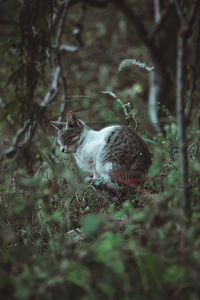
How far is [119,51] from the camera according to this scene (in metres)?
6.70

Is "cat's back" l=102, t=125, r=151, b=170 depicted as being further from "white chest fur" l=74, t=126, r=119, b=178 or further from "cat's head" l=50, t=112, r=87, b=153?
"cat's head" l=50, t=112, r=87, b=153

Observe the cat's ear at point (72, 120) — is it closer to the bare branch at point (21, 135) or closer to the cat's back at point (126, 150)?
the bare branch at point (21, 135)

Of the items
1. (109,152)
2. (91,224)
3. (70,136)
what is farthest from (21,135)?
(91,224)

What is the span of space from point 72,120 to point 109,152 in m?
0.49

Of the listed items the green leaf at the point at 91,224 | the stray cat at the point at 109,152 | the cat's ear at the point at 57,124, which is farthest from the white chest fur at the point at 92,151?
the green leaf at the point at 91,224

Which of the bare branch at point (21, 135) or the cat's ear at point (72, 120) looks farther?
the cat's ear at point (72, 120)

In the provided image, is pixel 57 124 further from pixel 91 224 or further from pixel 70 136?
pixel 91 224

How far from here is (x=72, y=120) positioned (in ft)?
7.70

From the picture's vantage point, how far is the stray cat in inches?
72.5

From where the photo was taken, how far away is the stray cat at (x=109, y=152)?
1.84 metres

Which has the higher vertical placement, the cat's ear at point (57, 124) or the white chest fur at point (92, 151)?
the cat's ear at point (57, 124)

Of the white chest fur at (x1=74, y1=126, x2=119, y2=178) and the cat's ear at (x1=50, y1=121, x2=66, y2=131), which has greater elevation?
the cat's ear at (x1=50, y1=121, x2=66, y2=131)

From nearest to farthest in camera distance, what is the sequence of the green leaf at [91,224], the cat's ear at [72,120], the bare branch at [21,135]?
the green leaf at [91,224], the bare branch at [21,135], the cat's ear at [72,120]

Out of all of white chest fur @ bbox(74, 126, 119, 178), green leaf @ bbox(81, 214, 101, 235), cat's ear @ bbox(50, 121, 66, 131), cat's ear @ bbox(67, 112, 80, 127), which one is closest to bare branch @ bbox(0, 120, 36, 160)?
cat's ear @ bbox(50, 121, 66, 131)
